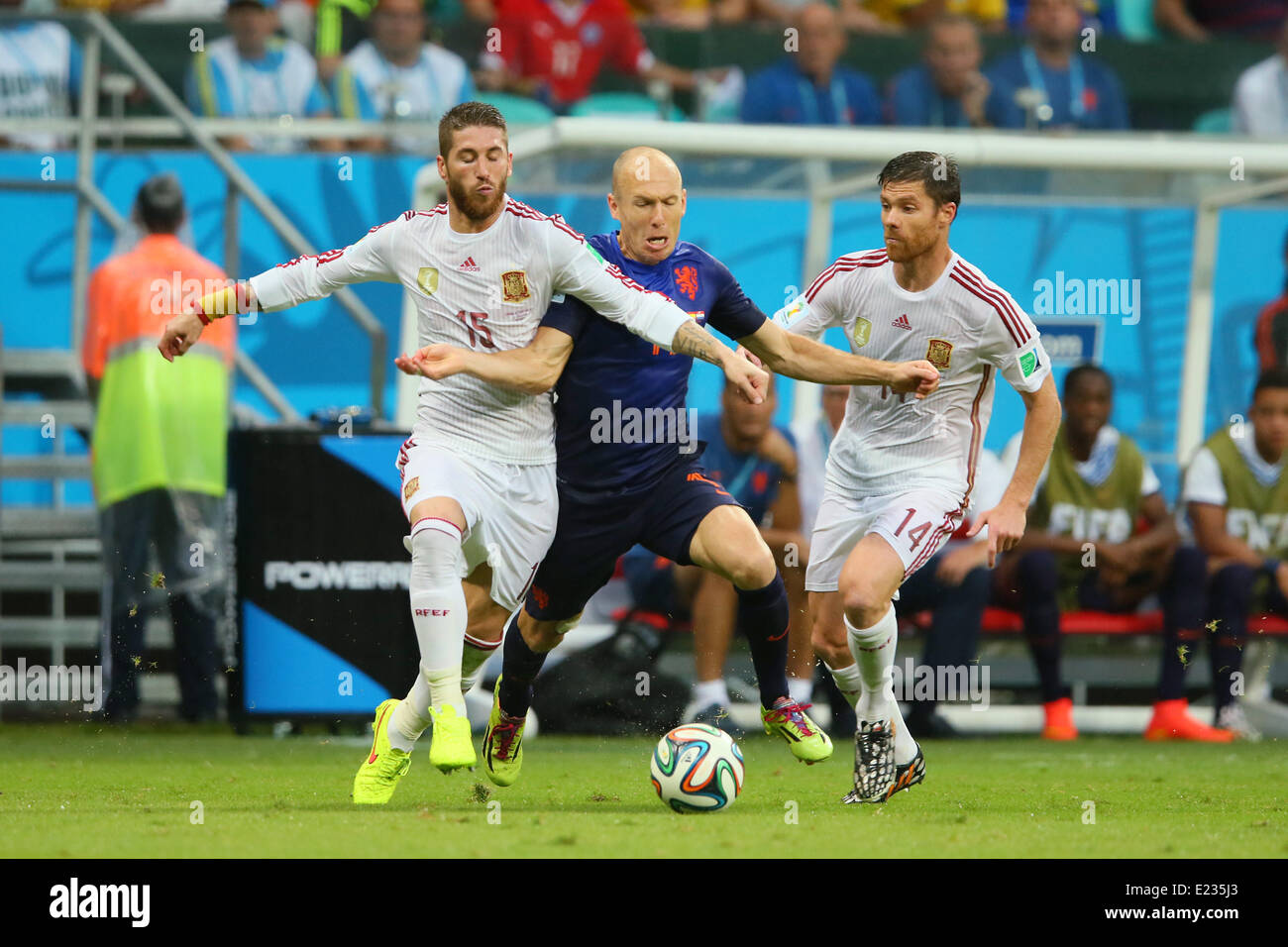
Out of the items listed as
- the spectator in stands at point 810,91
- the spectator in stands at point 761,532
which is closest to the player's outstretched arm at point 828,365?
the spectator in stands at point 761,532

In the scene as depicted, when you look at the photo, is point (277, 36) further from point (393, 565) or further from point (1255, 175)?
point (1255, 175)

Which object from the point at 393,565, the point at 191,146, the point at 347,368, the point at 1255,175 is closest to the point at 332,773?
the point at 393,565

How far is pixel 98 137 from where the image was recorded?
→ 36.1ft

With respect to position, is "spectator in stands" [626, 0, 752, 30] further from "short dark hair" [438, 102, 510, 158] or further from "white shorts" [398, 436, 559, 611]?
"white shorts" [398, 436, 559, 611]

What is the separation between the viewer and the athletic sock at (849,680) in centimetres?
697

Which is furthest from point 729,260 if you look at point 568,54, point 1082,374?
point 1082,374

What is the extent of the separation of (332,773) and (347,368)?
13.5 ft

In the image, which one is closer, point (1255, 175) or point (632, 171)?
point (632, 171)

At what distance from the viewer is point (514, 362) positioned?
640cm

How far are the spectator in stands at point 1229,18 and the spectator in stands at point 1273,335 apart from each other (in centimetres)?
360

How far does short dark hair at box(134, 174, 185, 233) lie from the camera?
9.72 m

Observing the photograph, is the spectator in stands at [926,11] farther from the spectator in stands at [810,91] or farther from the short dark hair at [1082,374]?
the short dark hair at [1082,374]

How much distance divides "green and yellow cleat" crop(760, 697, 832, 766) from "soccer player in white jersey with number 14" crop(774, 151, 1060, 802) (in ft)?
0.51

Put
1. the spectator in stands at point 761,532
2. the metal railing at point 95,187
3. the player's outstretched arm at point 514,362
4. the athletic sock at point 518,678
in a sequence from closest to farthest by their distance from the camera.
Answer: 1. the player's outstretched arm at point 514,362
2. the athletic sock at point 518,678
3. the spectator in stands at point 761,532
4. the metal railing at point 95,187
